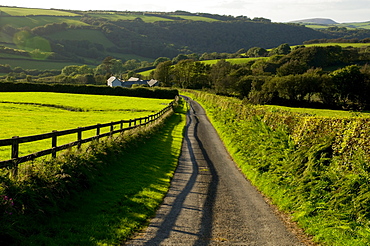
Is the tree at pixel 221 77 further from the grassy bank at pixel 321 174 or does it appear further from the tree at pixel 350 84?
the grassy bank at pixel 321 174

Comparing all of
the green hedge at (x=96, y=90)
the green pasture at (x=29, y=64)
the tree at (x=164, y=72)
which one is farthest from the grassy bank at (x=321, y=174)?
the green pasture at (x=29, y=64)

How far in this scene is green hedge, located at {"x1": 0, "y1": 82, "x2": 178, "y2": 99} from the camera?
86250 mm

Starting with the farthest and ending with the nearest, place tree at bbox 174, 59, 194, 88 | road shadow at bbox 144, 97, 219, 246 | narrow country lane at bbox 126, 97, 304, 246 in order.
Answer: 1. tree at bbox 174, 59, 194, 88
2. narrow country lane at bbox 126, 97, 304, 246
3. road shadow at bbox 144, 97, 219, 246

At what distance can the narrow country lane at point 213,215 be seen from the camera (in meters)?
9.23

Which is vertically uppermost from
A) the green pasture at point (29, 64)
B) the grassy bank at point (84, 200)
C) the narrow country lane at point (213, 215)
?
the green pasture at point (29, 64)

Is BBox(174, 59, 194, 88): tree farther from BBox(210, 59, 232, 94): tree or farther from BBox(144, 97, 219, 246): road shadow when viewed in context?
BBox(144, 97, 219, 246): road shadow

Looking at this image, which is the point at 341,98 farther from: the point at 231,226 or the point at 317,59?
the point at 231,226

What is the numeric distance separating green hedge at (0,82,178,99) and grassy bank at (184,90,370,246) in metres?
74.2

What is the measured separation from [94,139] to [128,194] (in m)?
3.56

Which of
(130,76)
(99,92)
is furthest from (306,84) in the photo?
(130,76)

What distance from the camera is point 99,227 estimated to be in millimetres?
9164

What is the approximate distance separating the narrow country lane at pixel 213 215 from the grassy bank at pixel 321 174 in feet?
2.61

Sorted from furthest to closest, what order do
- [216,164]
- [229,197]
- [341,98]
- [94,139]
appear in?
[341,98]
[216,164]
[94,139]
[229,197]

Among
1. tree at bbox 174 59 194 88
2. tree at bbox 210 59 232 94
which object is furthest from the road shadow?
tree at bbox 174 59 194 88
